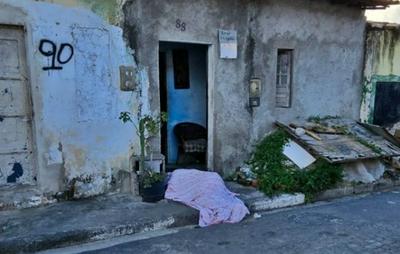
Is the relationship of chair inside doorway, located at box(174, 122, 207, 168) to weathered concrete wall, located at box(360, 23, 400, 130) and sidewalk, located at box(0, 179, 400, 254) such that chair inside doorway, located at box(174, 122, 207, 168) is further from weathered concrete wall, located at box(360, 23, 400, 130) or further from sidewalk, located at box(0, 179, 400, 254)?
weathered concrete wall, located at box(360, 23, 400, 130)

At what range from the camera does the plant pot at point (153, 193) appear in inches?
219

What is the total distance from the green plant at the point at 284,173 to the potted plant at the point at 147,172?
178cm

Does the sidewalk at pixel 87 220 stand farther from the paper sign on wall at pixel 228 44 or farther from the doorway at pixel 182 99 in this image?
the paper sign on wall at pixel 228 44

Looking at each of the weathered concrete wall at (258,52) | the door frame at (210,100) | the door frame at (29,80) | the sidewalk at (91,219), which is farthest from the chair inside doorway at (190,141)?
the door frame at (29,80)

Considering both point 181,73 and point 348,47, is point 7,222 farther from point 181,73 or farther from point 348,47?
point 348,47

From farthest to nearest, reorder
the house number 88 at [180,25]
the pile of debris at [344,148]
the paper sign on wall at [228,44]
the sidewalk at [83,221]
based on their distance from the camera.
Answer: the pile of debris at [344,148] < the paper sign on wall at [228,44] < the house number 88 at [180,25] < the sidewalk at [83,221]

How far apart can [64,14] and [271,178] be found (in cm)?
411

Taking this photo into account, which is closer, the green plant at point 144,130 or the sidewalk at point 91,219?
the sidewalk at point 91,219

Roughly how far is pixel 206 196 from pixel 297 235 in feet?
4.59

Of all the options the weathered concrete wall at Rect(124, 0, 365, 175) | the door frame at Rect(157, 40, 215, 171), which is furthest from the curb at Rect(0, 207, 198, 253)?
the weathered concrete wall at Rect(124, 0, 365, 175)

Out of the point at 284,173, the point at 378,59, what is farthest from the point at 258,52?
the point at 378,59

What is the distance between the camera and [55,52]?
5234 mm

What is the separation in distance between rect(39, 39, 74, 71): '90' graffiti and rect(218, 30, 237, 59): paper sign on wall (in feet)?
8.34

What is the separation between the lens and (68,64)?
536 cm
